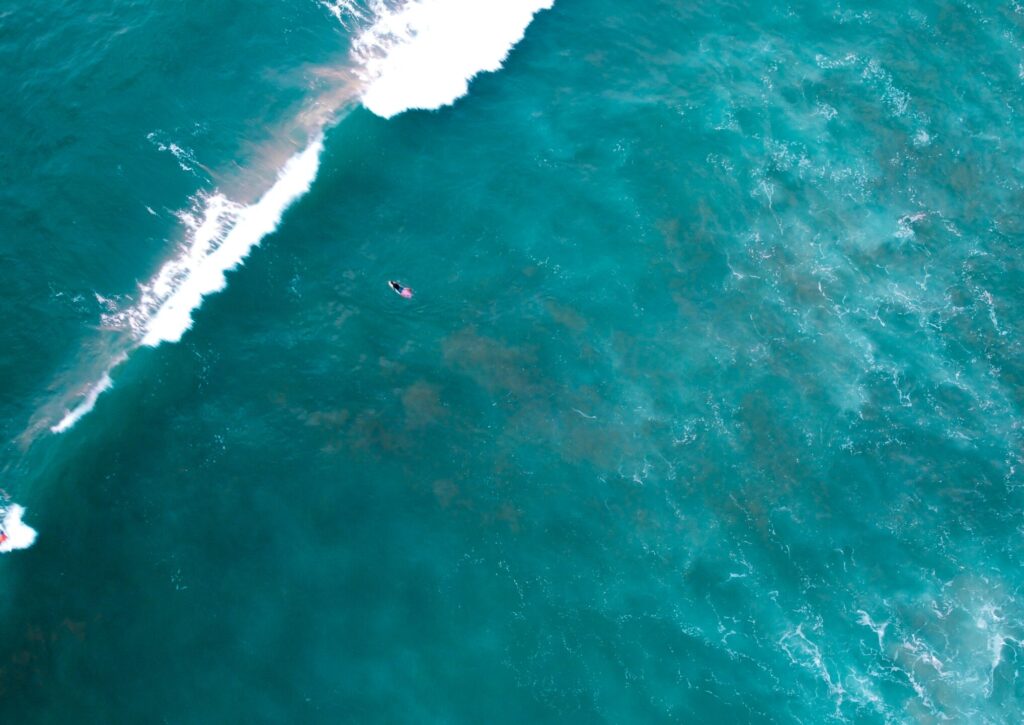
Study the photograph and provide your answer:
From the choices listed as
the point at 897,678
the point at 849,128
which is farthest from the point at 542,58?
the point at 897,678

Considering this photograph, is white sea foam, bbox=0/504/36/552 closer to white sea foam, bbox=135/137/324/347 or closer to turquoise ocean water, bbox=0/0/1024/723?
turquoise ocean water, bbox=0/0/1024/723

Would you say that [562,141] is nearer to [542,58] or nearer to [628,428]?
[542,58]

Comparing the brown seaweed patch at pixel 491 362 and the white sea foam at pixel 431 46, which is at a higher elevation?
the white sea foam at pixel 431 46

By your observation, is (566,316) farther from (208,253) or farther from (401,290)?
(208,253)

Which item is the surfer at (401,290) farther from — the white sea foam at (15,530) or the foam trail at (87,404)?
the white sea foam at (15,530)

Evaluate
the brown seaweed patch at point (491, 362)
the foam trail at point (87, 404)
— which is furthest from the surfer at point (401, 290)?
the foam trail at point (87, 404)

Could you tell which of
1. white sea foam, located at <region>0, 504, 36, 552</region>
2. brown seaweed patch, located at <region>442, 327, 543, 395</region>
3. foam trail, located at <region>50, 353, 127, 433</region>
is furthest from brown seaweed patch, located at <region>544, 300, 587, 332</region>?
white sea foam, located at <region>0, 504, 36, 552</region>
